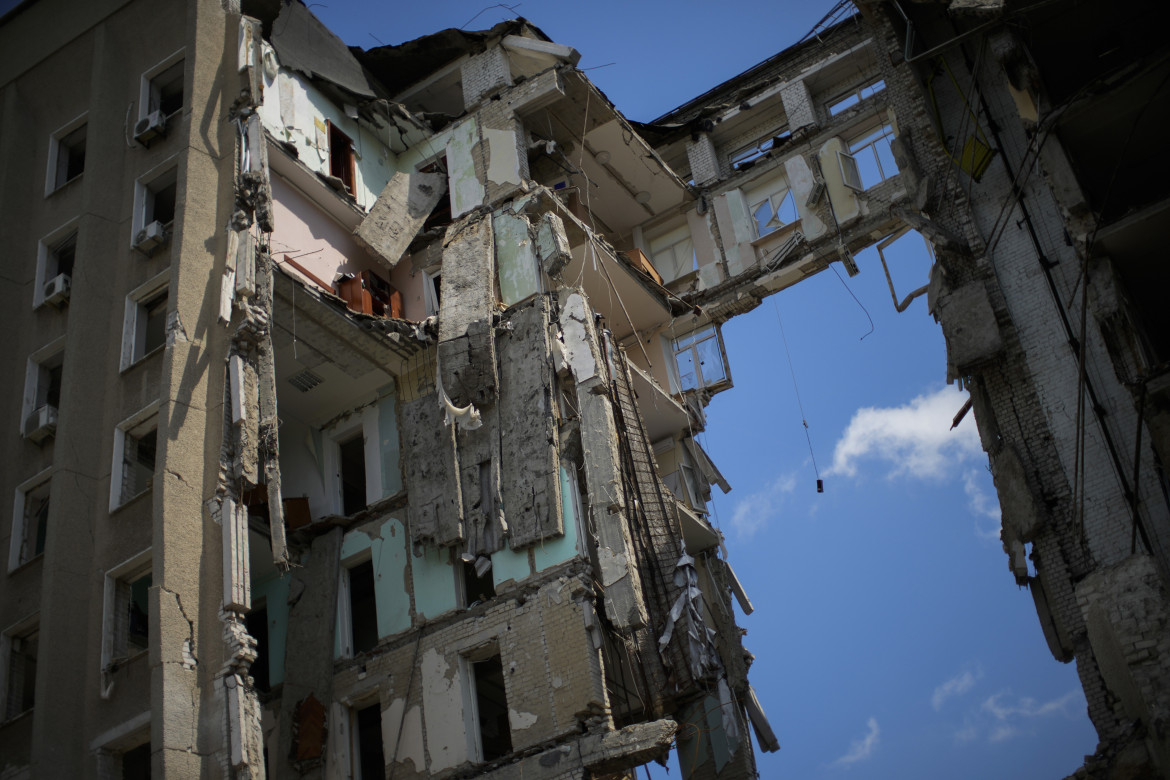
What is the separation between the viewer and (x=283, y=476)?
81.9ft

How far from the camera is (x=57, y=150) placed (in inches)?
996

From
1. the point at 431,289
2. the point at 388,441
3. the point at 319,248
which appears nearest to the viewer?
the point at 388,441

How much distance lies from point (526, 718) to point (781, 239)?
15268mm

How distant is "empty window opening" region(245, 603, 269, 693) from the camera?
23469 millimetres

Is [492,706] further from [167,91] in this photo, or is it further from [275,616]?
[167,91]

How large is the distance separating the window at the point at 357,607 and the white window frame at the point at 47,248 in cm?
846

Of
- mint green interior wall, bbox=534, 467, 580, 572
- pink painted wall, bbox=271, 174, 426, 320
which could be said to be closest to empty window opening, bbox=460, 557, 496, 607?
mint green interior wall, bbox=534, 467, 580, 572

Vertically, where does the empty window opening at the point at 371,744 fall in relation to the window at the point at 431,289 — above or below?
below

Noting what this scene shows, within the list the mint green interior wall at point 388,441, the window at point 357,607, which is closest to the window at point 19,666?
the window at point 357,607

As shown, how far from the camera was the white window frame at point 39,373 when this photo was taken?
22094 millimetres

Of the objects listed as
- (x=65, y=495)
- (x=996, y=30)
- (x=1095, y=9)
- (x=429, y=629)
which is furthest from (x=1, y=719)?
(x=1095, y=9)

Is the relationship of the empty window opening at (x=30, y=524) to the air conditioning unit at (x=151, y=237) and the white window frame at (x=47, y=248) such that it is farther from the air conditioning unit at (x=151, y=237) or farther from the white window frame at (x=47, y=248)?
the air conditioning unit at (x=151, y=237)

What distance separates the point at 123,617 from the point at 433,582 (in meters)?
5.50

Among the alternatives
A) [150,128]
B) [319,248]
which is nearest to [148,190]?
[150,128]
